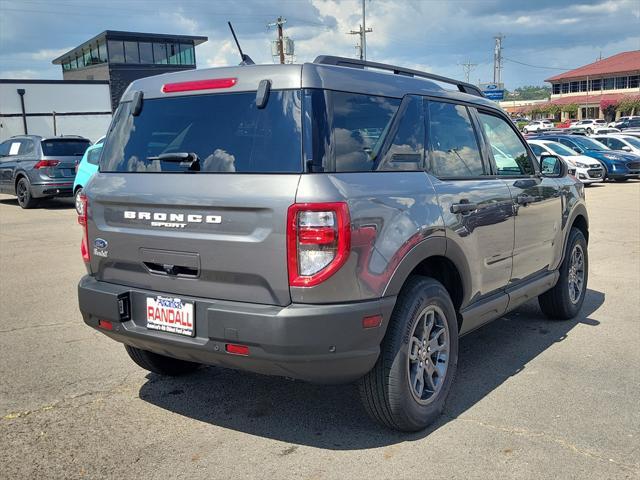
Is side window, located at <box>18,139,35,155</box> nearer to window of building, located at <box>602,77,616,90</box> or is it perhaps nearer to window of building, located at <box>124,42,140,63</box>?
window of building, located at <box>124,42,140,63</box>

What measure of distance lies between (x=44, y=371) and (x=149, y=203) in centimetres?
192

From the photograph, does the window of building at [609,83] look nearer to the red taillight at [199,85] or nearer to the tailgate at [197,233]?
the red taillight at [199,85]

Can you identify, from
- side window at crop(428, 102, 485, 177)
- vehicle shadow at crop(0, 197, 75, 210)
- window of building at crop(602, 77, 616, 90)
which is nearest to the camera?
side window at crop(428, 102, 485, 177)

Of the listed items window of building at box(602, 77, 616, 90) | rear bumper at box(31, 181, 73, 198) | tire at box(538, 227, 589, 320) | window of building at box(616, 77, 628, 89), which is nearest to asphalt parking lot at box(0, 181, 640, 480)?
tire at box(538, 227, 589, 320)

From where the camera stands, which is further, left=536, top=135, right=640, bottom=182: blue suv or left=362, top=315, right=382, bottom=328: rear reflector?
left=536, top=135, right=640, bottom=182: blue suv

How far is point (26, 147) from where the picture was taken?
1568 centimetres

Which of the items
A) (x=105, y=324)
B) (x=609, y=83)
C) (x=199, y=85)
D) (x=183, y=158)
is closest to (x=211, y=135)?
(x=183, y=158)

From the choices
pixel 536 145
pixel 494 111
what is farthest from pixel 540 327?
pixel 536 145

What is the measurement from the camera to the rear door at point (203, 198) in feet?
10.2

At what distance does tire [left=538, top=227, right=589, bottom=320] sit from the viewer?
561cm

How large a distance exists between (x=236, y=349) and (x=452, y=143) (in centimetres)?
198

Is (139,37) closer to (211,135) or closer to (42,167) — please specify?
(42,167)

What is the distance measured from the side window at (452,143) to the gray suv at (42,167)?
41.8ft

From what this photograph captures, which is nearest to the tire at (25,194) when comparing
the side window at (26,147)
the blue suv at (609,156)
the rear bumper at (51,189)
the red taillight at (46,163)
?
the rear bumper at (51,189)
